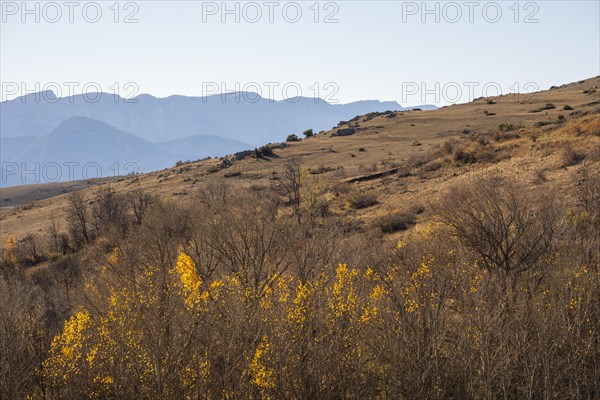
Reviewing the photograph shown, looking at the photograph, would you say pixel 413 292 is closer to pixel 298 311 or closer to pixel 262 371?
pixel 298 311

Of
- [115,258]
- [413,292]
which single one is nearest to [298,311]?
[413,292]

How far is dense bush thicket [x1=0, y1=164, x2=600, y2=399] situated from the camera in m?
14.9

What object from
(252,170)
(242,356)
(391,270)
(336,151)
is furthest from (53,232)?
(242,356)

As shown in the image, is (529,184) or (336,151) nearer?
(529,184)

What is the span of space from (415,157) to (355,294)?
45766mm

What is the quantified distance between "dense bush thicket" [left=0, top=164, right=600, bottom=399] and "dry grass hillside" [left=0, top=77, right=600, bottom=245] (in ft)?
45.8

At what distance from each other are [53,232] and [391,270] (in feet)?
189

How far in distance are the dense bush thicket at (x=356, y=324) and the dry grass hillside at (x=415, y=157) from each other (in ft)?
45.8

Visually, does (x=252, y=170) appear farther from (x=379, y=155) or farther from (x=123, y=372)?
(x=123, y=372)

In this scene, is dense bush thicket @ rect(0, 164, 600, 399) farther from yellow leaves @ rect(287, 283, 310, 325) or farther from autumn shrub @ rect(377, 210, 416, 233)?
autumn shrub @ rect(377, 210, 416, 233)

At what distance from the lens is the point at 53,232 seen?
67.6 metres

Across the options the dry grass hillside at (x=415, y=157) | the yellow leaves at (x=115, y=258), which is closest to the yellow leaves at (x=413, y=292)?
the dry grass hillside at (x=415, y=157)

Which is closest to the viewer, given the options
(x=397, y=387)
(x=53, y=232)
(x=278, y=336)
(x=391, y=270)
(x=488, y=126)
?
(x=397, y=387)

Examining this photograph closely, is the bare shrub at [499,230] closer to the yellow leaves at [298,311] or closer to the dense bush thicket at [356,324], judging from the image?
the dense bush thicket at [356,324]
